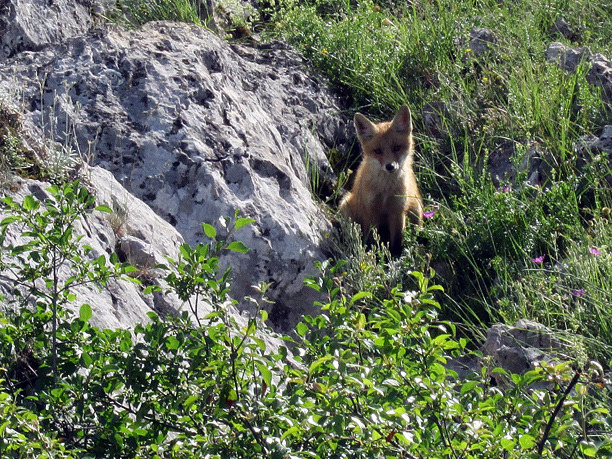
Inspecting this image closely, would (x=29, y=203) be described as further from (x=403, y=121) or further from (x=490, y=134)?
(x=490, y=134)

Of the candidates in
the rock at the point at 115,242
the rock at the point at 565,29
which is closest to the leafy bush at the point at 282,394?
the rock at the point at 115,242

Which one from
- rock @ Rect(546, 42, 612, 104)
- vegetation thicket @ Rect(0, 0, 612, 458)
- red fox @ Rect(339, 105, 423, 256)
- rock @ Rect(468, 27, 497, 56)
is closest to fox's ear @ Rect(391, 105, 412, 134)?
red fox @ Rect(339, 105, 423, 256)

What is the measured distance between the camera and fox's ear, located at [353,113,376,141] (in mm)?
6535

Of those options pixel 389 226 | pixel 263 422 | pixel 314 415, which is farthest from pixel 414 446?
pixel 389 226

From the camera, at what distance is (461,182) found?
5.68 meters

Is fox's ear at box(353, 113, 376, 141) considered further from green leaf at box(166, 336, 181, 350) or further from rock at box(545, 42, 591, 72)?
green leaf at box(166, 336, 181, 350)

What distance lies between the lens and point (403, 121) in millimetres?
6535

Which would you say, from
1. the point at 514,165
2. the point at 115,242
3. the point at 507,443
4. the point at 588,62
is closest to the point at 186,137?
the point at 115,242

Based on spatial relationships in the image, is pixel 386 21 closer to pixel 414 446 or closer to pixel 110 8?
pixel 110 8

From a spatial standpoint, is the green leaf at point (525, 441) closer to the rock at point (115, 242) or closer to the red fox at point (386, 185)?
the rock at point (115, 242)

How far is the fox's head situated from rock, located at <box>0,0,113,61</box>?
9.00 ft

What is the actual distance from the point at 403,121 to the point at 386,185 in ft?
2.18

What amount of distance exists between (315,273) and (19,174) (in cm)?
224

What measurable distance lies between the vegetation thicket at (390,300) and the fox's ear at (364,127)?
0.49 meters
